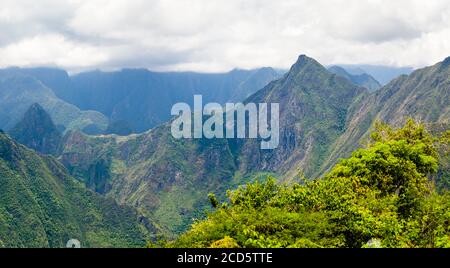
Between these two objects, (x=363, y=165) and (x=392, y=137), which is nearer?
(x=363, y=165)

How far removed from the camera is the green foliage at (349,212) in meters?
24.8

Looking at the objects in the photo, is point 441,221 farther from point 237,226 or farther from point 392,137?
point 392,137

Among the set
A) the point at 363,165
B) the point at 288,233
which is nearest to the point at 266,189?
the point at 363,165

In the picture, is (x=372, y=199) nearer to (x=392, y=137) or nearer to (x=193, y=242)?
(x=193, y=242)

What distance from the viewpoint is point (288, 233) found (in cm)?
2555

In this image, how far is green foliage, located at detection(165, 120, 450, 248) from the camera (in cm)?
2478

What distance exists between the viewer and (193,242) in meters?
25.1

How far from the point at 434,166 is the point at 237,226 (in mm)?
23473

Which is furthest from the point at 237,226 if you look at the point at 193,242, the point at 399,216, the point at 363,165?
the point at 363,165

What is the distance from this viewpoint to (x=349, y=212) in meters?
27.3

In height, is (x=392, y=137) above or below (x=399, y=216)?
above
